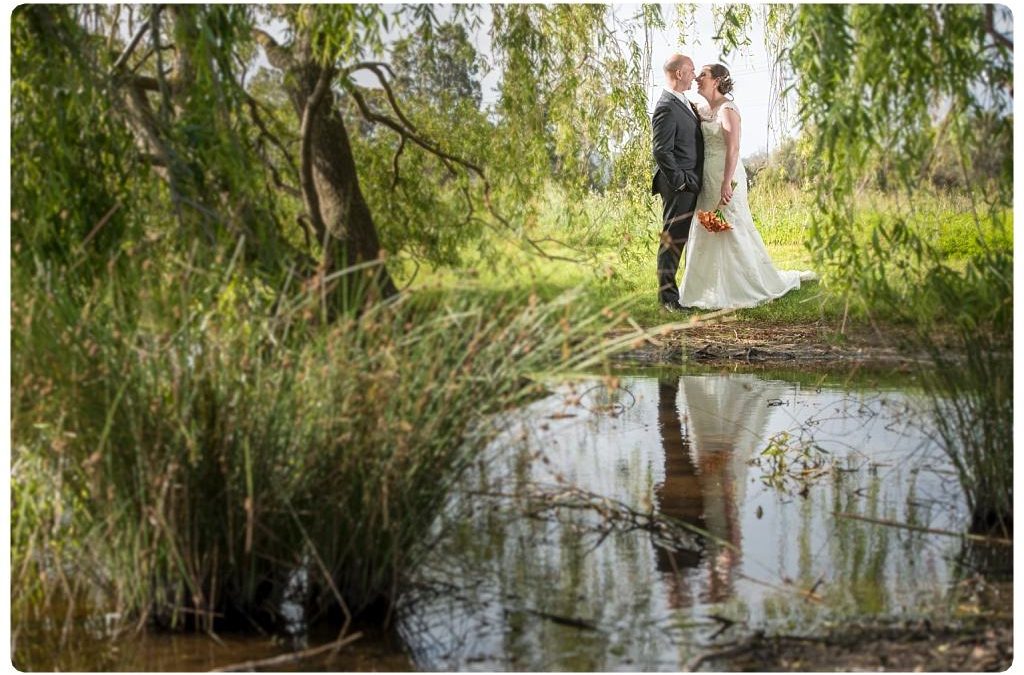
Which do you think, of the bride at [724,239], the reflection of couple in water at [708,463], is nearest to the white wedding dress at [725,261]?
the bride at [724,239]

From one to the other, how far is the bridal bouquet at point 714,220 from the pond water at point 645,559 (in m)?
3.73

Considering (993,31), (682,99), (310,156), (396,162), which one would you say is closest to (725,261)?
(682,99)

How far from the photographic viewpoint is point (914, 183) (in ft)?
13.8

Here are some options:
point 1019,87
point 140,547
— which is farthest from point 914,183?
point 140,547

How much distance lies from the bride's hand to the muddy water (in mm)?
3687

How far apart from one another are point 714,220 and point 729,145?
1.50ft

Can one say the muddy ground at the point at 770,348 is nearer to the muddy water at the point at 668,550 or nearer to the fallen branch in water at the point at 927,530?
the muddy water at the point at 668,550

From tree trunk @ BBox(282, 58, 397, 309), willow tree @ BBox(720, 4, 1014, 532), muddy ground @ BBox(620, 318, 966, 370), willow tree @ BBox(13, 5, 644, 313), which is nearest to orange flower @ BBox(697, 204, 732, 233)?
muddy ground @ BBox(620, 318, 966, 370)

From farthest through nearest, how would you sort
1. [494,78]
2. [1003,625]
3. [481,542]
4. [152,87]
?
[494,78] < [152,87] < [481,542] < [1003,625]

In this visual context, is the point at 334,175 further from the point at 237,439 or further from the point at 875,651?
the point at 875,651

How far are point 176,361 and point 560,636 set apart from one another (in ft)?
3.28

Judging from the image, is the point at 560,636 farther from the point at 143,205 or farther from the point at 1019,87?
the point at 1019,87

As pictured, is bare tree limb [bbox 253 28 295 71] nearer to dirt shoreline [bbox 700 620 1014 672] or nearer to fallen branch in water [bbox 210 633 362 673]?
fallen branch in water [bbox 210 633 362 673]

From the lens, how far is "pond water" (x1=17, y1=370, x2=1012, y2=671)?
3.00m
